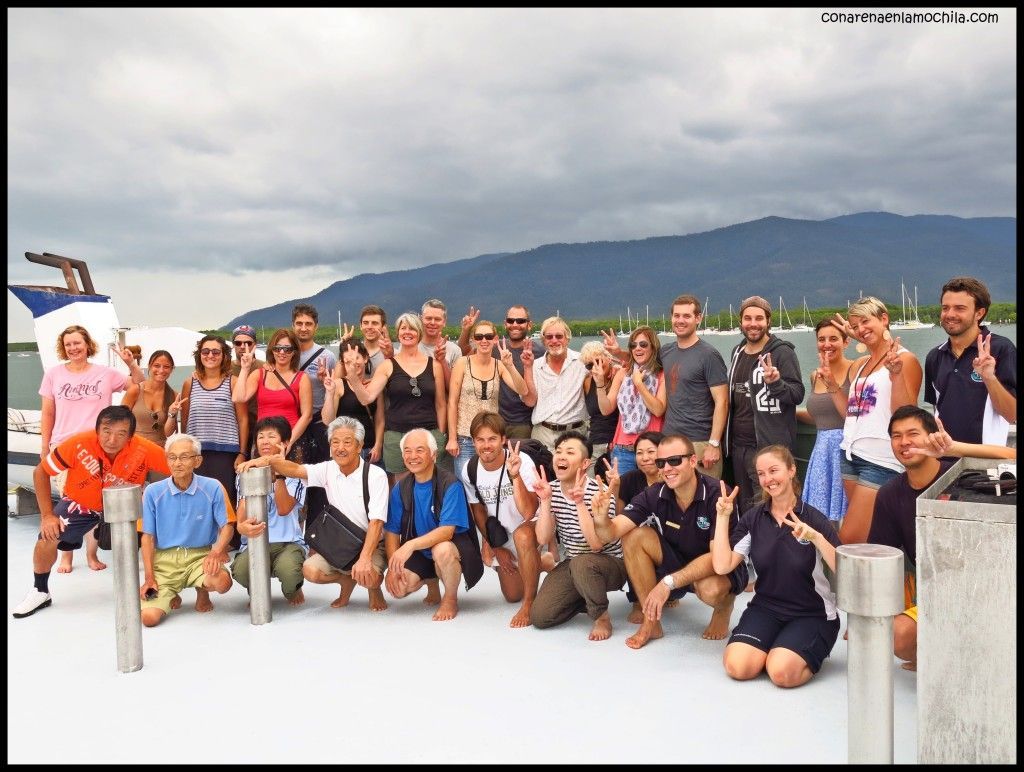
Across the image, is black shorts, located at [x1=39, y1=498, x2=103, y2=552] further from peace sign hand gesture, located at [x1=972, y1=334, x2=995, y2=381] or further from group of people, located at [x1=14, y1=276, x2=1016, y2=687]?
peace sign hand gesture, located at [x1=972, y1=334, x2=995, y2=381]

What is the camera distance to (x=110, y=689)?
138 inches

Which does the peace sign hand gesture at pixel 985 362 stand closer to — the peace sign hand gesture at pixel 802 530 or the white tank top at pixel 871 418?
the white tank top at pixel 871 418

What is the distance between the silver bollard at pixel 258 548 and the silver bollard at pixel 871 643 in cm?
307

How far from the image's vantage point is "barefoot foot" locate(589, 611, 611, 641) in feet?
13.1

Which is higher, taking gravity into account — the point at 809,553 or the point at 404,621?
the point at 809,553

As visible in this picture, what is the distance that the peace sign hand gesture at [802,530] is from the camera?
3254 mm

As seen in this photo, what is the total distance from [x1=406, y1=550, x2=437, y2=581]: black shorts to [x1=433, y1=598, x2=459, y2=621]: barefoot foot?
0.18 metres

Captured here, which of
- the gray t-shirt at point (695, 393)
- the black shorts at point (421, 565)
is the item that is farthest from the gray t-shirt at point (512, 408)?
the black shorts at point (421, 565)

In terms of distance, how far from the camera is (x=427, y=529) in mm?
4383

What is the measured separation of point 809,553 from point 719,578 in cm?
53

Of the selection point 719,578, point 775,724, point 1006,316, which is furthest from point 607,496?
point 1006,316

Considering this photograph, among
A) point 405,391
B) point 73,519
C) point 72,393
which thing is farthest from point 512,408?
point 72,393

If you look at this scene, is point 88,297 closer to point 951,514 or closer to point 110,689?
point 110,689

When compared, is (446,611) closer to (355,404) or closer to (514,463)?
(514,463)
